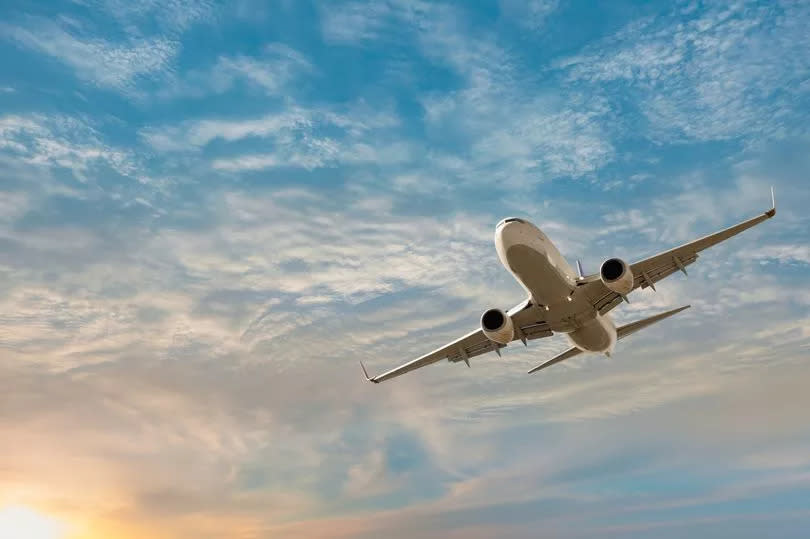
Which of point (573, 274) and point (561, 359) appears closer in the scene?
point (573, 274)

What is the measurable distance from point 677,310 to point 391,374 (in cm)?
2067

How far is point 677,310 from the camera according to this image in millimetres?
48250

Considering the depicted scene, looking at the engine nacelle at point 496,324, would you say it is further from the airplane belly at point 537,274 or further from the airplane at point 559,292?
the airplane belly at point 537,274

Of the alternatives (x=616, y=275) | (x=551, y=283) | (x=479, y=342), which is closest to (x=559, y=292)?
(x=551, y=283)

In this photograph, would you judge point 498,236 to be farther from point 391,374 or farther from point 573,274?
point 391,374

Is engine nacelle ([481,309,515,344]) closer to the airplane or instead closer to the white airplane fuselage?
the airplane

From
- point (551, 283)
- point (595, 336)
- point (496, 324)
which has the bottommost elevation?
point (595, 336)

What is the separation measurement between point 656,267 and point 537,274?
8.94 metres

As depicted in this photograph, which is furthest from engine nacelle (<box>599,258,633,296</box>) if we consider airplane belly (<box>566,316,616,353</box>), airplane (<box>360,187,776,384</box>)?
airplane belly (<box>566,316,616,353</box>)

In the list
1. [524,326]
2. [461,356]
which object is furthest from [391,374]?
[524,326]

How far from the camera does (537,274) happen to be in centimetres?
4050

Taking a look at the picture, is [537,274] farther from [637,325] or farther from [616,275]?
[637,325]

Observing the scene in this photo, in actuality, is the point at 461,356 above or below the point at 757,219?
above

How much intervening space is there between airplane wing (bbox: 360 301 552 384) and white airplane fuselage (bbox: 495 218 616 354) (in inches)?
43.8
